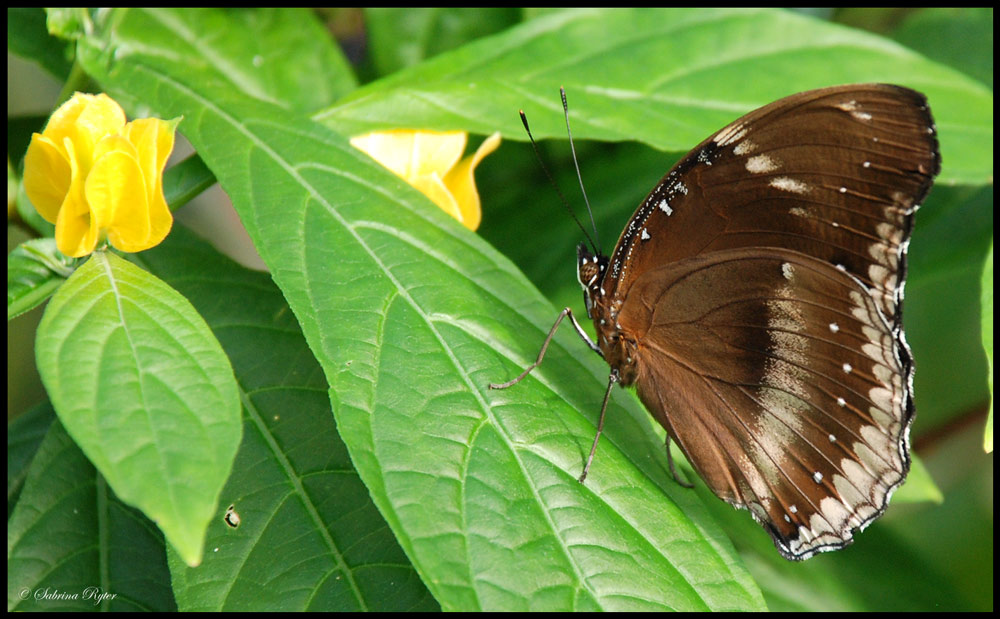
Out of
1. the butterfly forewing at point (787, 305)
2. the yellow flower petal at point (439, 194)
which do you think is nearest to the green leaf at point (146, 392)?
the yellow flower petal at point (439, 194)

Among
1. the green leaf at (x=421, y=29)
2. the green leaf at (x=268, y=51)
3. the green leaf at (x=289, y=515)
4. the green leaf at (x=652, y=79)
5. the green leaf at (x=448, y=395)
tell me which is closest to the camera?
the green leaf at (x=448, y=395)

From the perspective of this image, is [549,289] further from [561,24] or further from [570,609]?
[570,609]

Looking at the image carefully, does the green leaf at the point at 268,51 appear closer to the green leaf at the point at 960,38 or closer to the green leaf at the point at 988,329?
the green leaf at the point at 988,329

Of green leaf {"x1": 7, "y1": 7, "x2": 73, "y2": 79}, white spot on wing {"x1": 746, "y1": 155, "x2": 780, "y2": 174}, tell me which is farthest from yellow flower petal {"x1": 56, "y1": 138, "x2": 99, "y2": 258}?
white spot on wing {"x1": 746, "y1": 155, "x2": 780, "y2": 174}

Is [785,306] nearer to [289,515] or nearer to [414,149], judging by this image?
[414,149]

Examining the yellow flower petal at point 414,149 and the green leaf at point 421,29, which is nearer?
the yellow flower petal at point 414,149

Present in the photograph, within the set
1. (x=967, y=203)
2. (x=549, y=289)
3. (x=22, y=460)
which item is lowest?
(x=22, y=460)

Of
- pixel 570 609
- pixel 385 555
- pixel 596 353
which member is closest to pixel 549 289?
pixel 596 353
